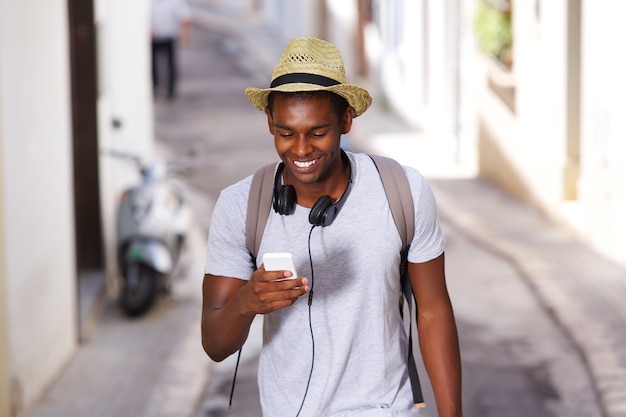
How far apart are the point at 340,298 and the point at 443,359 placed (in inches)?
13.3

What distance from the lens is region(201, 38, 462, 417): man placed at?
3459 mm

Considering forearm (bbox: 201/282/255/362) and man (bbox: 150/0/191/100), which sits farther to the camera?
man (bbox: 150/0/191/100)

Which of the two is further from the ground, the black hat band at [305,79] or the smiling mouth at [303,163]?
the black hat band at [305,79]

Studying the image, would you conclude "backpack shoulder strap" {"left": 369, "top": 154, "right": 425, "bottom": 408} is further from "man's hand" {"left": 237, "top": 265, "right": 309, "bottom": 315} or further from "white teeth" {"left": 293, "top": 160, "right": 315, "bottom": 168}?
"man's hand" {"left": 237, "top": 265, "right": 309, "bottom": 315}

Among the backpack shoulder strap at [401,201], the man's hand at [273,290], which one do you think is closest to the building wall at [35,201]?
the backpack shoulder strap at [401,201]

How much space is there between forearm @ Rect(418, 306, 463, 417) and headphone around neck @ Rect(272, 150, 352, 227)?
15.7 inches

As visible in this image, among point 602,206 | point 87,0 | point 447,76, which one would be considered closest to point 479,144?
point 447,76

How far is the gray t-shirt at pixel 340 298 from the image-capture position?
3496 millimetres

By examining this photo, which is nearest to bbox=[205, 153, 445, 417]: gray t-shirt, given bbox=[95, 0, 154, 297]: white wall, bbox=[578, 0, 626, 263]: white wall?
bbox=[578, 0, 626, 263]: white wall

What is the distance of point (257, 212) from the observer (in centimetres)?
353

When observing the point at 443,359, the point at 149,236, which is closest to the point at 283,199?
the point at 443,359

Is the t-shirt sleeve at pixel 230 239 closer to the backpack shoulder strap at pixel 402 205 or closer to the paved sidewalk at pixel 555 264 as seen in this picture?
the backpack shoulder strap at pixel 402 205

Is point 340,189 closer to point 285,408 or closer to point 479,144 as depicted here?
point 285,408

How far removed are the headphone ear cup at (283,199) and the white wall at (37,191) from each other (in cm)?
345
